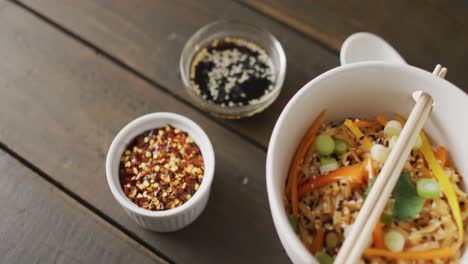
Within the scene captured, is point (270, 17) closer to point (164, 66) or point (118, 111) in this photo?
point (164, 66)

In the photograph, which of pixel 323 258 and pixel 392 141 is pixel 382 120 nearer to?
pixel 392 141

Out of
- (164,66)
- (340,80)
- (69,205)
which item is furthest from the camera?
(164,66)

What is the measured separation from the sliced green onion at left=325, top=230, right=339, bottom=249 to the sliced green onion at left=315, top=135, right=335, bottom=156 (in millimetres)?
123

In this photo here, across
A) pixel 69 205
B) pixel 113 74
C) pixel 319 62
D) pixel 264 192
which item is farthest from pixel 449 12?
pixel 69 205

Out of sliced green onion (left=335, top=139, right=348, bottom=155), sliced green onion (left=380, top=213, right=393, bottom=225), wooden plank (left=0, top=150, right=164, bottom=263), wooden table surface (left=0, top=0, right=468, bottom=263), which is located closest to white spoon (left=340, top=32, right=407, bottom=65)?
wooden table surface (left=0, top=0, right=468, bottom=263)

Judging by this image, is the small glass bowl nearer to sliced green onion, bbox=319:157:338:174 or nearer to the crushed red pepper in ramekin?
the crushed red pepper in ramekin

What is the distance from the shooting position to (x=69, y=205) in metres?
1.00

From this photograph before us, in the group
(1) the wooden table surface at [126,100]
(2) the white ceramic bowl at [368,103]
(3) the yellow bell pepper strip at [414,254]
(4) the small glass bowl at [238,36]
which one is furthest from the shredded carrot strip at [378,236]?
(4) the small glass bowl at [238,36]

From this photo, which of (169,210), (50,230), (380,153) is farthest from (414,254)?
(50,230)

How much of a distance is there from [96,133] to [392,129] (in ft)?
1.72

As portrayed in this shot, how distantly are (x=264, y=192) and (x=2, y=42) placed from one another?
0.59m

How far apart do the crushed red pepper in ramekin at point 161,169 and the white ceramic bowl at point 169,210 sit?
0.01m

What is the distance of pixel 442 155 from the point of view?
2.81ft

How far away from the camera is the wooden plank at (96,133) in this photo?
3.24 feet
